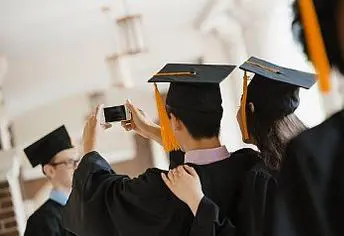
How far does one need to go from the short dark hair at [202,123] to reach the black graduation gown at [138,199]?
3.3 inches

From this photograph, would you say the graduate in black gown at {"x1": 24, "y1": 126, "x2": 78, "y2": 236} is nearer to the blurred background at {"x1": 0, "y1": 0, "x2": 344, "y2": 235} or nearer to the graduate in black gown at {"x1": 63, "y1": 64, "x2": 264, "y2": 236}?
the graduate in black gown at {"x1": 63, "y1": 64, "x2": 264, "y2": 236}

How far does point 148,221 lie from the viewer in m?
1.85

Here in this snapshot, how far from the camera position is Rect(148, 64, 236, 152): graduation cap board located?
1.87m

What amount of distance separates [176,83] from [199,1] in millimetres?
3361

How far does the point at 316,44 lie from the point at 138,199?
1036mm

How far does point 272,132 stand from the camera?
6.31 ft

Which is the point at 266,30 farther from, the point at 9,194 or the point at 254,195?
the point at 254,195

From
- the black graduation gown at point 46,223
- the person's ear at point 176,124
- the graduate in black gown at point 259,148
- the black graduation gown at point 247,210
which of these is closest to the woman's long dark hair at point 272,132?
the graduate in black gown at point 259,148

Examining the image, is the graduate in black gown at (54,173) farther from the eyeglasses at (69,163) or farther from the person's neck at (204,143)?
the person's neck at (204,143)

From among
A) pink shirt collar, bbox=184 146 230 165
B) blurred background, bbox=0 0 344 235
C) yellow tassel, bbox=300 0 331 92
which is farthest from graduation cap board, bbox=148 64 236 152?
blurred background, bbox=0 0 344 235

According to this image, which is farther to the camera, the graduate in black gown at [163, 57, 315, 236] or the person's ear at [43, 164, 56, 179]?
the person's ear at [43, 164, 56, 179]

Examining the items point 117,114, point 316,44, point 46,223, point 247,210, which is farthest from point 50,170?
point 316,44

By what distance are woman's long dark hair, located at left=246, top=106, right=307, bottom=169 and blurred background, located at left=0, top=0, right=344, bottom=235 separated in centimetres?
139

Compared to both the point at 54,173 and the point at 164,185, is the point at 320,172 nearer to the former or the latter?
the point at 164,185
